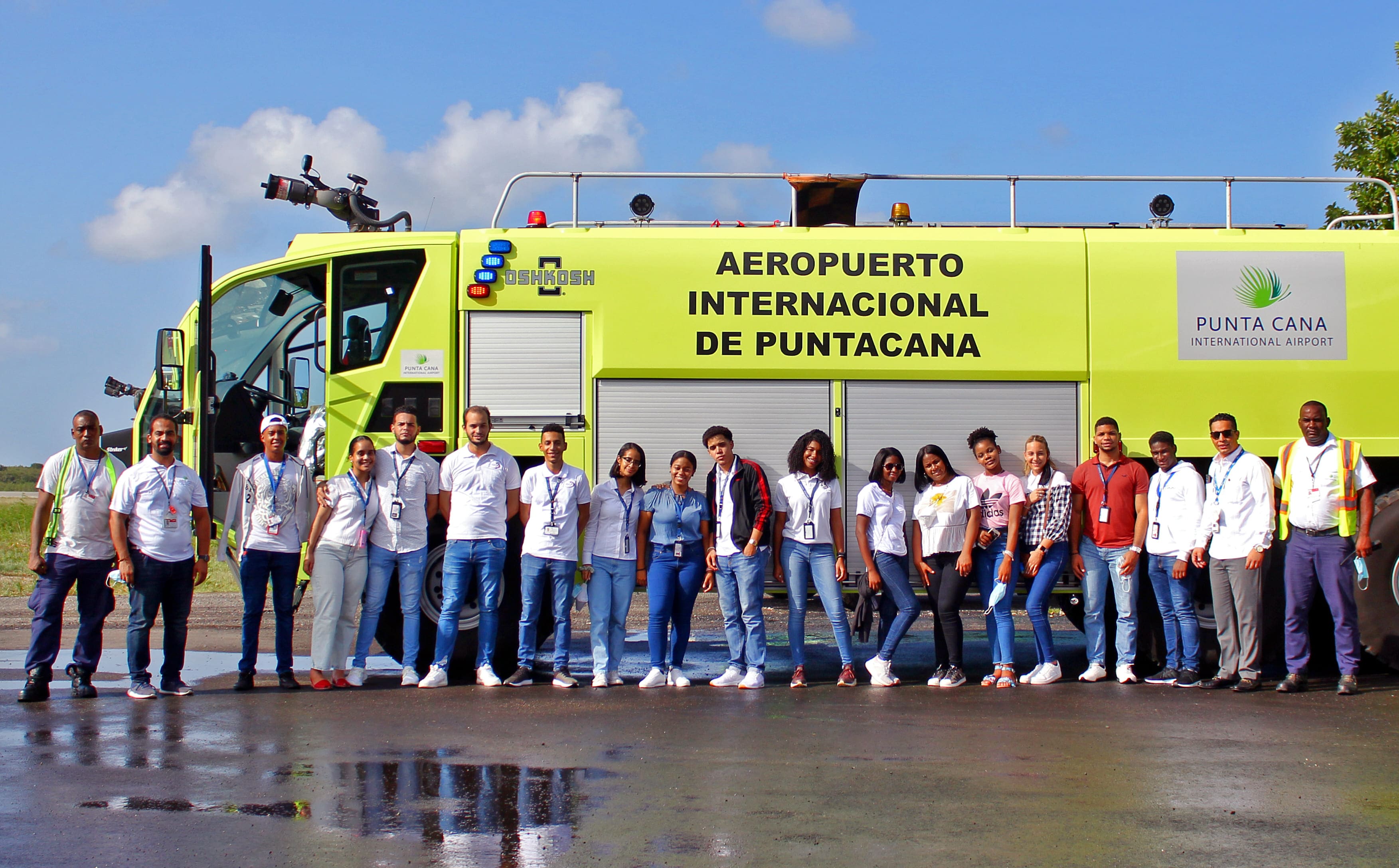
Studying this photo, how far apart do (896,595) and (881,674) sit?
1.80 feet

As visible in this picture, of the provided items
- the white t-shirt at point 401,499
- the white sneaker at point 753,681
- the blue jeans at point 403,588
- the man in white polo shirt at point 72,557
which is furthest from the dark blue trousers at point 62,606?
the white sneaker at point 753,681

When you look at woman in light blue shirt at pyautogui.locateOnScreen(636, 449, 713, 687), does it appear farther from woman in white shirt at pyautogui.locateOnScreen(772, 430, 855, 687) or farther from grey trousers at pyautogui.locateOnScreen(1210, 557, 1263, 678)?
grey trousers at pyautogui.locateOnScreen(1210, 557, 1263, 678)

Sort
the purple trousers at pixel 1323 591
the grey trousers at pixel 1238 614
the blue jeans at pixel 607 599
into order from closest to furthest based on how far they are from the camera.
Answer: the purple trousers at pixel 1323 591 < the grey trousers at pixel 1238 614 < the blue jeans at pixel 607 599

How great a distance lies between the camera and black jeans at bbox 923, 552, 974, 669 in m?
8.09

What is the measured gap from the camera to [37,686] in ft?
24.4

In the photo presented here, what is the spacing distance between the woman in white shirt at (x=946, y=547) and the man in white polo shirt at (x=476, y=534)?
9.21 ft

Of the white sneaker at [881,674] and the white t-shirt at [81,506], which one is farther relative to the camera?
the white sneaker at [881,674]

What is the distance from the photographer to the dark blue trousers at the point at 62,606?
755cm

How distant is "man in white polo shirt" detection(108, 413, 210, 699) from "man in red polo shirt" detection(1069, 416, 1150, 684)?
5877mm

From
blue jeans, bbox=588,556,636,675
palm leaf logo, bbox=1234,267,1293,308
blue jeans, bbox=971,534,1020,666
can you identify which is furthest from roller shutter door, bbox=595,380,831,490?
palm leaf logo, bbox=1234,267,1293,308

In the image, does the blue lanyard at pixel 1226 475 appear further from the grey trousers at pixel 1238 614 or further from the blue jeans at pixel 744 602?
the blue jeans at pixel 744 602

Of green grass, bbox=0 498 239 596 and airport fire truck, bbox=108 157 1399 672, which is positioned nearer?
airport fire truck, bbox=108 157 1399 672

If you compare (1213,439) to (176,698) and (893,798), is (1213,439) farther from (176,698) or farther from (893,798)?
(176,698)

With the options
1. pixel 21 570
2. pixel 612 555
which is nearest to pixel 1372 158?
pixel 612 555
